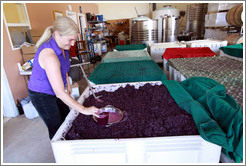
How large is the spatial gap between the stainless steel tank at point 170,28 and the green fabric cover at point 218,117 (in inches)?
209

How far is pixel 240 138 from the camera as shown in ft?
3.04

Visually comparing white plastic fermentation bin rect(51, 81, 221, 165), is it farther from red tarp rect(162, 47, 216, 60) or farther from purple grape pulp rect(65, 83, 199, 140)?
red tarp rect(162, 47, 216, 60)

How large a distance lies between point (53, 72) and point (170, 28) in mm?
6100

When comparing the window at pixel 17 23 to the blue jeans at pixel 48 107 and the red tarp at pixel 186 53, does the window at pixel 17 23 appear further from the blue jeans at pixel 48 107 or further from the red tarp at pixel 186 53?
the red tarp at pixel 186 53

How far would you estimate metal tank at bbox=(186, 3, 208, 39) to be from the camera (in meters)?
6.91

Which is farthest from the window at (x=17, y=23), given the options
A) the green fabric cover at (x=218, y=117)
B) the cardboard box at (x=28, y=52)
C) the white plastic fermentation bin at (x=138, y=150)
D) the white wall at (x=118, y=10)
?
the white wall at (x=118, y=10)

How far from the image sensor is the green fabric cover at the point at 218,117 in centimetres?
93

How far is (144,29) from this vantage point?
229 inches

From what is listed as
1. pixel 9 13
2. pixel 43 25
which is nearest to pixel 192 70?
pixel 9 13

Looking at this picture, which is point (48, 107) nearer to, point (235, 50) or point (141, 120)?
point (141, 120)

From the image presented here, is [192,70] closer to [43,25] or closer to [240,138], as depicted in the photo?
[240,138]

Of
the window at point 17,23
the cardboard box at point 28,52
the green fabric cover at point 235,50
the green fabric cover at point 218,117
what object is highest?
the window at point 17,23

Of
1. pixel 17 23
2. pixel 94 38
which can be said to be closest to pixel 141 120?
pixel 17 23

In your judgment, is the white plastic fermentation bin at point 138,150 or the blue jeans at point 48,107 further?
the blue jeans at point 48,107
